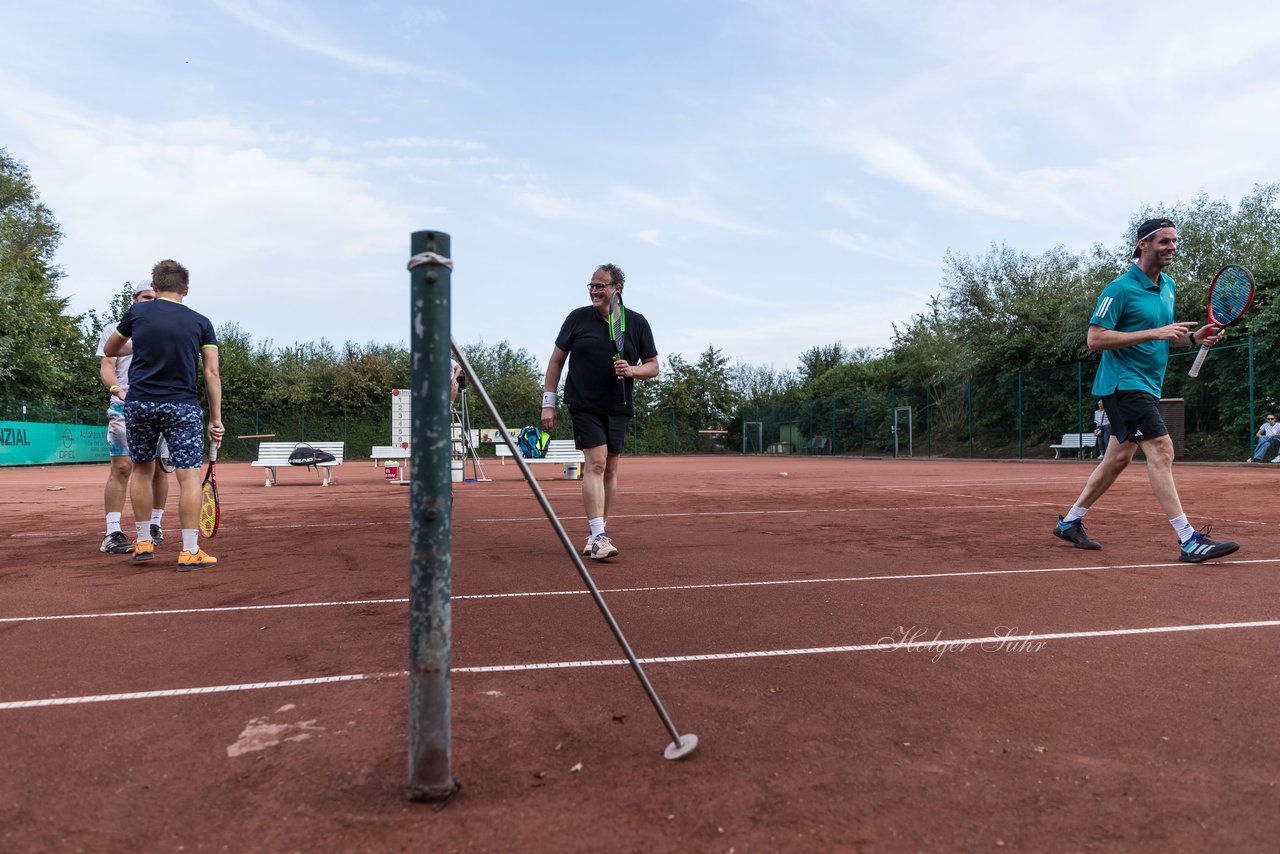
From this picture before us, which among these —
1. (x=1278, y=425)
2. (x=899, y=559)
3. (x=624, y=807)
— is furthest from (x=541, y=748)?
(x=1278, y=425)

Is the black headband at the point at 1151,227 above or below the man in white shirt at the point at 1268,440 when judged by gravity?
above

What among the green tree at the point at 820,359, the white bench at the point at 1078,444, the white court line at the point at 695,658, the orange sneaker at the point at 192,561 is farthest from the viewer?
the green tree at the point at 820,359

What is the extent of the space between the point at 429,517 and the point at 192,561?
398 cm

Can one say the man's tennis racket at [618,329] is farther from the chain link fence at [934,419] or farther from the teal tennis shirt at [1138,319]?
the chain link fence at [934,419]

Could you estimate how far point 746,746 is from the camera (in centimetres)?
222

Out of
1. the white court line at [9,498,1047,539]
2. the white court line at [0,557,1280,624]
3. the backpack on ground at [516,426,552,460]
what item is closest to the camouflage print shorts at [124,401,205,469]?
the white court line at [0,557,1280,624]

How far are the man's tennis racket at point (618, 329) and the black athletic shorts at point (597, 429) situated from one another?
0.18 m

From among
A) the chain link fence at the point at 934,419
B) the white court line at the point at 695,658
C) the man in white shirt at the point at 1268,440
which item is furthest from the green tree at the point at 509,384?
the white court line at the point at 695,658

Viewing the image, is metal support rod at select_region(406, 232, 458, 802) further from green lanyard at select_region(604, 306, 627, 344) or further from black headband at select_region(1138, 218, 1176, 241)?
black headband at select_region(1138, 218, 1176, 241)

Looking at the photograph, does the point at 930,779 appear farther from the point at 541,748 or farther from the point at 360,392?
the point at 360,392

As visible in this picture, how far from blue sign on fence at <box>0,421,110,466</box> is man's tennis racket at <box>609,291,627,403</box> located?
99.1ft

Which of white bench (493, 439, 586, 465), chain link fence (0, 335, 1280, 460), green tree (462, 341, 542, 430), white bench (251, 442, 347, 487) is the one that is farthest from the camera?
green tree (462, 341, 542, 430)

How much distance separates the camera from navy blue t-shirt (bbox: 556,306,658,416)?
18.1ft

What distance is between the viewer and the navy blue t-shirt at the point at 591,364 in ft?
18.1
